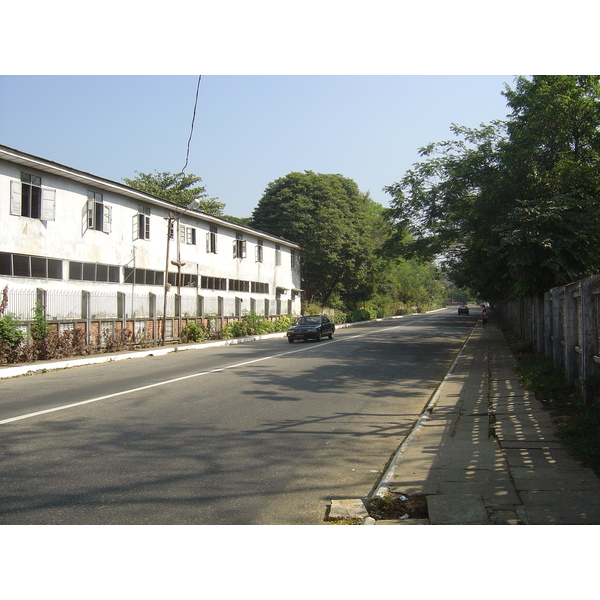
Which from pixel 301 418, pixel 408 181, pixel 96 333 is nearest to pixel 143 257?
pixel 96 333

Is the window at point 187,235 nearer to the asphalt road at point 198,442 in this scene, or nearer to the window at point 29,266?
the window at point 29,266

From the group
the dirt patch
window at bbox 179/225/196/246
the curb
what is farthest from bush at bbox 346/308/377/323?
the dirt patch

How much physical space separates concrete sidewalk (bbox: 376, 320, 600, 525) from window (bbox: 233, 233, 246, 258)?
97.9 ft

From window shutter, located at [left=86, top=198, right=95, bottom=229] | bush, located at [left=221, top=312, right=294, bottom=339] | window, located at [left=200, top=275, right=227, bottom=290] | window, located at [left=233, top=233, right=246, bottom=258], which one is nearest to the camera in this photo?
window shutter, located at [left=86, top=198, right=95, bottom=229]

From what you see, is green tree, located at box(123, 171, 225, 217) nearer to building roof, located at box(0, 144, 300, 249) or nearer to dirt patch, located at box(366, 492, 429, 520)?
building roof, located at box(0, 144, 300, 249)

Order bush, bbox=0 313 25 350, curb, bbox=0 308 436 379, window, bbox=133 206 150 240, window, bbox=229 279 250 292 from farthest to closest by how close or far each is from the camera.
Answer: window, bbox=229 279 250 292 < window, bbox=133 206 150 240 < bush, bbox=0 313 25 350 < curb, bbox=0 308 436 379

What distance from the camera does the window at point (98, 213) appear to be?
2503 centimetres

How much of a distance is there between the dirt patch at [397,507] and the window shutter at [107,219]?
23172 mm

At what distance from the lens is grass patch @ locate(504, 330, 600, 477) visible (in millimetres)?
6363

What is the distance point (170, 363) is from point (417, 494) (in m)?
14.3

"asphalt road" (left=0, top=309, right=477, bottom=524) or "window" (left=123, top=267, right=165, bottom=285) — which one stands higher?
"window" (left=123, top=267, right=165, bottom=285)

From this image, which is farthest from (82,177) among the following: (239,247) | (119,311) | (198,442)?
(198,442)

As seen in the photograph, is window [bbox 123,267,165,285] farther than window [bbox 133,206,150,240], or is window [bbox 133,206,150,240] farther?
window [bbox 133,206,150,240]

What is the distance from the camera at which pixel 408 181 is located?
33.2 m
